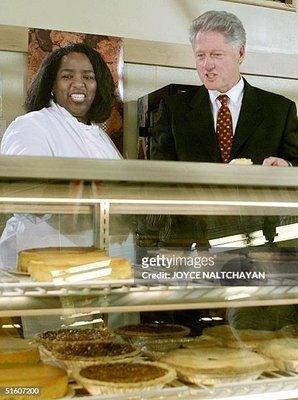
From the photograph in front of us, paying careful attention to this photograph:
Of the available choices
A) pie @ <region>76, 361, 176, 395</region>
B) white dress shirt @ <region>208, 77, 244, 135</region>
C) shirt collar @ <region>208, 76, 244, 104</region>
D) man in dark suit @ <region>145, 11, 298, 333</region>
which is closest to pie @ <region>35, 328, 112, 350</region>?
pie @ <region>76, 361, 176, 395</region>

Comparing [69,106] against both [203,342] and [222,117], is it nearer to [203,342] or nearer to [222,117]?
[222,117]

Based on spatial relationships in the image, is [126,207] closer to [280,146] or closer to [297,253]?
[297,253]

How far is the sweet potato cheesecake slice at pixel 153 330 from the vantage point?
197cm

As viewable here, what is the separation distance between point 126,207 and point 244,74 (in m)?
1.66

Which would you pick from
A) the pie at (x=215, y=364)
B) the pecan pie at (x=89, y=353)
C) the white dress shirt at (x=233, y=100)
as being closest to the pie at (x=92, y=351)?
the pecan pie at (x=89, y=353)

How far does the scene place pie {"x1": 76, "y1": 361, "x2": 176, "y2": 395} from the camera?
1.67 meters

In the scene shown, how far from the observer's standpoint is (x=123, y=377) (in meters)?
1.72

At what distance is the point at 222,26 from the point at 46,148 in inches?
51.9

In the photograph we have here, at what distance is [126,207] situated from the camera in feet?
5.92

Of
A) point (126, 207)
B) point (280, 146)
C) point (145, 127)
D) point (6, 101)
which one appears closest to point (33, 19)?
point (6, 101)

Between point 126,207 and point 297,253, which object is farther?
point 297,253

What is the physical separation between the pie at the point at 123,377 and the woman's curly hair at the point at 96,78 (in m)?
1.34

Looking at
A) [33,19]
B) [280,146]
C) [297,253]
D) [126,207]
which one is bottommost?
[297,253]

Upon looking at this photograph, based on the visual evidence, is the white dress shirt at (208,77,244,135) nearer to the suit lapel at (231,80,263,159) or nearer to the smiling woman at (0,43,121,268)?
the suit lapel at (231,80,263,159)
